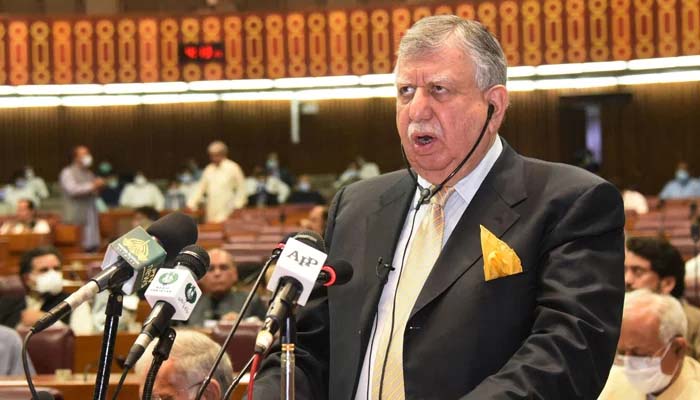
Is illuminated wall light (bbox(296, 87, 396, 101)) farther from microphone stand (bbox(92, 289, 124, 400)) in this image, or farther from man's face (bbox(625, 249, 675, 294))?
microphone stand (bbox(92, 289, 124, 400))

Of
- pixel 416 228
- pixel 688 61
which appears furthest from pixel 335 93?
pixel 416 228

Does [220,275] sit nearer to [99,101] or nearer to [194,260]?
[194,260]

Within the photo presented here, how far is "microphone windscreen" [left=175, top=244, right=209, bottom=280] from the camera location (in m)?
2.20

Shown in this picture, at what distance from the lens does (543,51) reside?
1939cm

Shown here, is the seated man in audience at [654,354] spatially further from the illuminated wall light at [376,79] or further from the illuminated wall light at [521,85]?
the illuminated wall light at [521,85]

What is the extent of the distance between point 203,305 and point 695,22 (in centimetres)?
1285

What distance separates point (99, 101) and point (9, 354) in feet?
54.5

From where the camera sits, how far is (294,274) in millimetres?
2018

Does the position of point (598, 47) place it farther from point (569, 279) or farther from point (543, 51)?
point (569, 279)

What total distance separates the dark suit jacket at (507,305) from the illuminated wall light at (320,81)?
17936 millimetres

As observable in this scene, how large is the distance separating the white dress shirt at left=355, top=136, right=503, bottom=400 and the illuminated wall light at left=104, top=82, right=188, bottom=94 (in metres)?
18.5

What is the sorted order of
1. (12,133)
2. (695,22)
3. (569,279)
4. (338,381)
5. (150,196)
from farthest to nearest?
1. (12,133)
2. (150,196)
3. (695,22)
4. (338,381)
5. (569,279)

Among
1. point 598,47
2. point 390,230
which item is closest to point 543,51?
point 598,47

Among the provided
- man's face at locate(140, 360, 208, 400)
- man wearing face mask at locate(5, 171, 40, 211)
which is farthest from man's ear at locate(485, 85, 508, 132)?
man wearing face mask at locate(5, 171, 40, 211)
